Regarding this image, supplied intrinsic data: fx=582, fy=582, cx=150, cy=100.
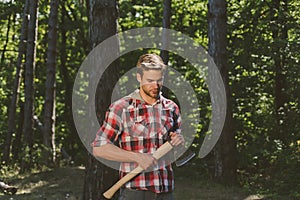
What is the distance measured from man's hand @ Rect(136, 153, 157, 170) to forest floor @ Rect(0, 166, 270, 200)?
7857 millimetres

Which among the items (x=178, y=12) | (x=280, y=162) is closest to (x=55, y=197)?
(x=280, y=162)

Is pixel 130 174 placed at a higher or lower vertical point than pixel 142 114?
lower

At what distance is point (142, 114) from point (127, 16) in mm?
24522

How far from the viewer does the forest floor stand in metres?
12.8

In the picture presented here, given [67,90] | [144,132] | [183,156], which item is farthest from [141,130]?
[67,90]

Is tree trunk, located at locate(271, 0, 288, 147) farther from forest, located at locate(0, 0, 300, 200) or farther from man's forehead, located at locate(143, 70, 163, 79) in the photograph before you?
man's forehead, located at locate(143, 70, 163, 79)

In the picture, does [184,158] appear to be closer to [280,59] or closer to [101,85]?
[101,85]

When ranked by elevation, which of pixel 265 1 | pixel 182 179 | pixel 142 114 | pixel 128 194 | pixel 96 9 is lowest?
pixel 182 179

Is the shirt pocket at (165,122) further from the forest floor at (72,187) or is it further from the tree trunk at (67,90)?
the tree trunk at (67,90)

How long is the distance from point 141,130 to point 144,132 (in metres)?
0.03

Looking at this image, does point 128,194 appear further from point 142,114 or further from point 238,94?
point 238,94

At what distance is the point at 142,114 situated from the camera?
465 cm

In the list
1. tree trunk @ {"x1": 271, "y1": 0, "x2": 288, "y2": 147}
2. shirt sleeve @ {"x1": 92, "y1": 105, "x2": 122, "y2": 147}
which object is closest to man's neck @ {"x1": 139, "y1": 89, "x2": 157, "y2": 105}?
shirt sleeve @ {"x1": 92, "y1": 105, "x2": 122, "y2": 147}

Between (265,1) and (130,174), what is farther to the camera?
(265,1)
